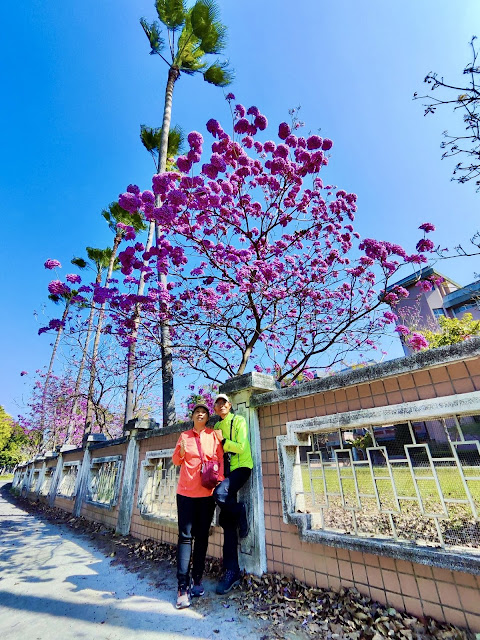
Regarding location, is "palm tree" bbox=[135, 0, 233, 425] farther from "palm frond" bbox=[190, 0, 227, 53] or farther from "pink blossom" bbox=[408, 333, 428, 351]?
"pink blossom" bbox=[408, 333, 428, 351]

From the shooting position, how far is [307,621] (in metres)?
2.45

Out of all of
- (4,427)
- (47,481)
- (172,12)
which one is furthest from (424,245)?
(4,427)

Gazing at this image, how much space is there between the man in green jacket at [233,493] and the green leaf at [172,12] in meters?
12.2

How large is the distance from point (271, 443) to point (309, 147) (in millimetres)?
5846

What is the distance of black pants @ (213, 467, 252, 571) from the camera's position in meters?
3.17

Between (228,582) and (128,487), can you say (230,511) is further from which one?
(128,487)

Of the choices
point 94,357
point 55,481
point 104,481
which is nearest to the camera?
point 104,481

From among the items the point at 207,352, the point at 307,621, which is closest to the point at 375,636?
the point at 307,621

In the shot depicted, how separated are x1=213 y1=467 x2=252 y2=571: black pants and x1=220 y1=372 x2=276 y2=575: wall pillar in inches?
6.3

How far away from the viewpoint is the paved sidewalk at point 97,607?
2521 mm

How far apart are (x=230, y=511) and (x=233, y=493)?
18 centimetres

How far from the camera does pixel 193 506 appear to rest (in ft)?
10.7

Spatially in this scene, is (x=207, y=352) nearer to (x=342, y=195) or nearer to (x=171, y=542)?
(x=171, y=542)

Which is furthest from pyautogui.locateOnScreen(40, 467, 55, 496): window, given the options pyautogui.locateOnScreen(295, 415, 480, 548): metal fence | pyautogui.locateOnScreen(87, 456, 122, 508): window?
pyautogui.locateOnScreen(295, 415, 480, 548): metal fence
